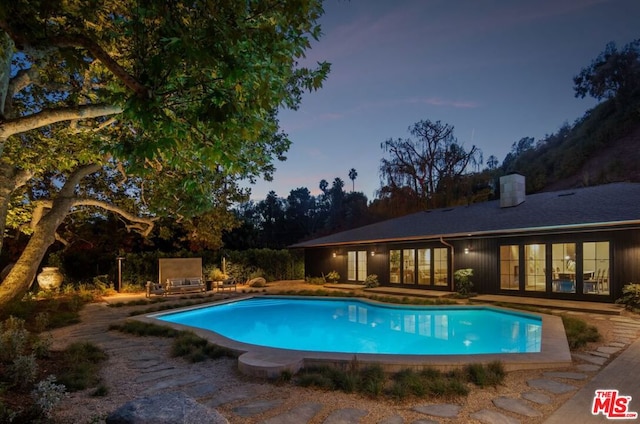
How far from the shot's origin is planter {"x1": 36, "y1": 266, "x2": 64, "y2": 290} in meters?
12.8

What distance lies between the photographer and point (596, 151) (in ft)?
101

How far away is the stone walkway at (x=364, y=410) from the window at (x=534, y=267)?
503 cm

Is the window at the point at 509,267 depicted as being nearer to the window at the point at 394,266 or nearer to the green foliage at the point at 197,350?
the window at the point at 394,266

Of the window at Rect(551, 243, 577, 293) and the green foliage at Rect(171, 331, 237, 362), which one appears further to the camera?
the window at Rect(551, 243, 577, 293)

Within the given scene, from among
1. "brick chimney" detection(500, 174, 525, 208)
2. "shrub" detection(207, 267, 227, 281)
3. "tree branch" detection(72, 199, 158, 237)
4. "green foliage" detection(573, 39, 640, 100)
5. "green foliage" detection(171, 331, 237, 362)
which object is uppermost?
"green foliage" detection(573, 39, 640, 100)

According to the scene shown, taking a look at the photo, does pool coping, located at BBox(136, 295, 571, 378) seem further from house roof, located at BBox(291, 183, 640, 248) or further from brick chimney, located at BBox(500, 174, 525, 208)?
brick chimney, located at BBox(500, 174, 525, 208)

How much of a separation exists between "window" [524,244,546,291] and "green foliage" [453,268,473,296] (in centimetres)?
168

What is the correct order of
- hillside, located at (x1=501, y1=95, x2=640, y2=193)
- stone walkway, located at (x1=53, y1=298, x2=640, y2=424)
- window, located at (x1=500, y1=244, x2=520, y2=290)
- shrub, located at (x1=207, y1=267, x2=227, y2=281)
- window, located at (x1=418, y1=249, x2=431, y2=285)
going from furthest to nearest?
hillside, located at (x1=501, y1=95, x2=640, y2=193) < shrub, located at (x1=207, y1=267, x2=227, y2=281) < window, located at (x1=418, y1=249, x2=431, y2=285) < window, located at (x1=500, y1=244, x2=520, y2=290) < stone walkway, located at (x1=53, y1=298, x2=640, y2=424)

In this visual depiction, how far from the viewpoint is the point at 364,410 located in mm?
3447

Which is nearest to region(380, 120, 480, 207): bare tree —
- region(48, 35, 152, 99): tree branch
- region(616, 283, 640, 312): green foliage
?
region(616, 283, 640, 312): green foliage

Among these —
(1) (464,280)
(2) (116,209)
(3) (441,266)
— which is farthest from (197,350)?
(3) (441,266)

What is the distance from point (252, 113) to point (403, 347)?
5.48m

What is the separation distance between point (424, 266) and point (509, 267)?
3119 millimetres

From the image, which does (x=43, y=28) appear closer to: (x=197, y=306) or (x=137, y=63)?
(x=137, y=63)
